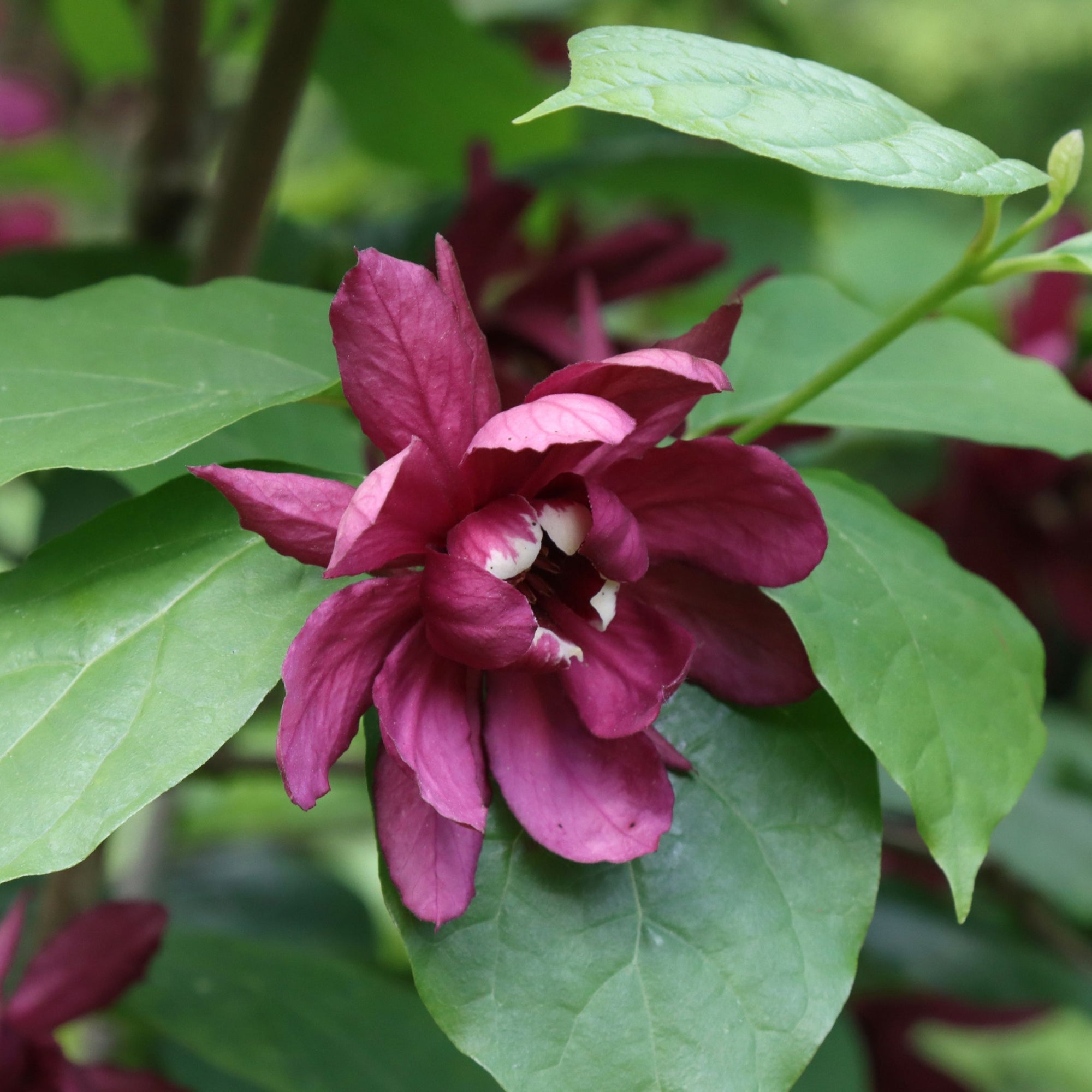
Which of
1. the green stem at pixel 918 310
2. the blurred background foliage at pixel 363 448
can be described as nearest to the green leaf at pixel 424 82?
the blurred background foliage at pixel 363 448

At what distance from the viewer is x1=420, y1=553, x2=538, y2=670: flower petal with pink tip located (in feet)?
1.29

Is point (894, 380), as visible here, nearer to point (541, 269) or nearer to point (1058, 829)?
point (541, 269)

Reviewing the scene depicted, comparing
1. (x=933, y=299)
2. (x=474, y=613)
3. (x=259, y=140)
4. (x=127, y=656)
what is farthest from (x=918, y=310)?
(x=259, y=140)

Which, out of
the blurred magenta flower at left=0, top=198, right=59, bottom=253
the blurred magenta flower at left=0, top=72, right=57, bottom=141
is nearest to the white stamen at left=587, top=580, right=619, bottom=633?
the blurred magenta flower at left=0, top=198, right=59, bottom=253

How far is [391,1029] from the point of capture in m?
0.74

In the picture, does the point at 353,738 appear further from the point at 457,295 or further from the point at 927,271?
the point at 927,271

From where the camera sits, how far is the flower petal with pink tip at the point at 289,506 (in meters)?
0.39

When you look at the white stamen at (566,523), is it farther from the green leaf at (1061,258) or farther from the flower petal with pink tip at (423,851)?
the green leaf at (1061,258)

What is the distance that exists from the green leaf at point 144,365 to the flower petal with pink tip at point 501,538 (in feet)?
0.26

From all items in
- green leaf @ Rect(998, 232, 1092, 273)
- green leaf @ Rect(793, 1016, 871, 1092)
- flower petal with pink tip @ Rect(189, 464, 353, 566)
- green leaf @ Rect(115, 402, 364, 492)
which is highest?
green leaf @ Rect(998, 232, 1092, 273)

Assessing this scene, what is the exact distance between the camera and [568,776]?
1.45 ft

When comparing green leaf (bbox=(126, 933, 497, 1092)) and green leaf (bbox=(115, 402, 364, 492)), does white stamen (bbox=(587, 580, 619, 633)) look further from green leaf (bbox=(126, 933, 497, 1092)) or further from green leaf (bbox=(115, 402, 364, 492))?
green leaf (bbox=(126, 933, 497, 1092))

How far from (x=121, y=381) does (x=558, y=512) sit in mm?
194

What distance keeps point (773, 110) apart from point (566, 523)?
15cm
